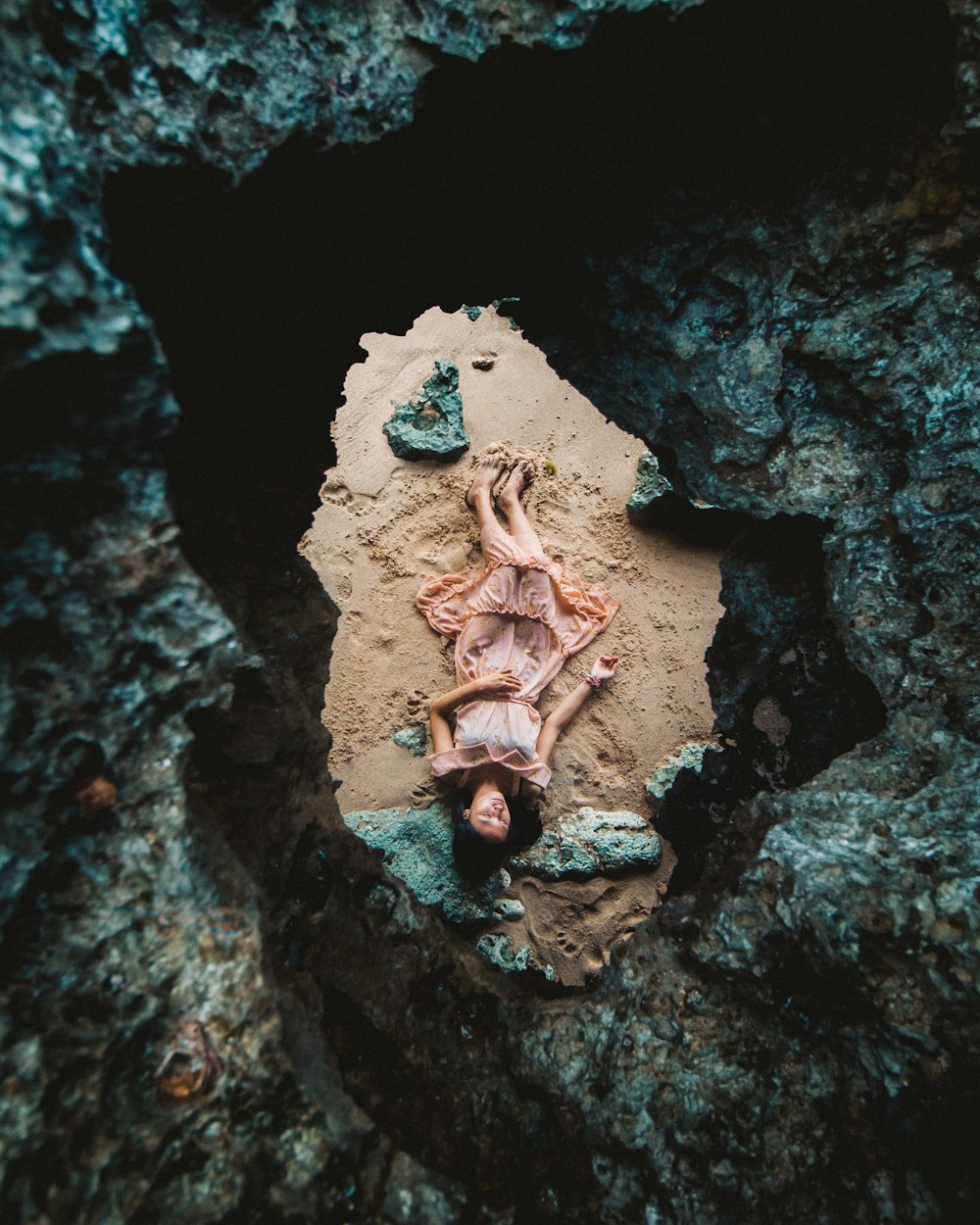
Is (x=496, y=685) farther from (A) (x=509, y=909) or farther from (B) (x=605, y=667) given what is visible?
(A) (x=509, y=909)

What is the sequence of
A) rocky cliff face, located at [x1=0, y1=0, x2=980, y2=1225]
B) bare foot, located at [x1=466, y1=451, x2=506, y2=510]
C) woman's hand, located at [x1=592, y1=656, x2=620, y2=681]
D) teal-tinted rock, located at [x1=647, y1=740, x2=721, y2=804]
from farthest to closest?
bare foot, located at [x1=466, y1=451, x2=506, y2=510], woman's hand, located at [x1=592, y1=656, x2=620, y2=681], teal-tinted rock, located at [x1=647, y1=740, x2=721, y2=804], rocky cliff face, located at [x1=0, y1=0, x2=980, y2=1225]

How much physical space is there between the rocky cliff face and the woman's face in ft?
6.49

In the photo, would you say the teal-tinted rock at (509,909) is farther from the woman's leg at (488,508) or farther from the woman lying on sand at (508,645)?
the woman's leg at (488,508)

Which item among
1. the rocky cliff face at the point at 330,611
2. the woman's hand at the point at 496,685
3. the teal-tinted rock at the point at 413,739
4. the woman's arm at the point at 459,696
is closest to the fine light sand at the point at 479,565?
the teal-tinted rock at the point at 413,739

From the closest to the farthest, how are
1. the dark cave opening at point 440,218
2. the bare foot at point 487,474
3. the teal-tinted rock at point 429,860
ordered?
the dark cave opening at point 440,218
the teal-tinted rock at point 429,860
the bare foot at point 487,474

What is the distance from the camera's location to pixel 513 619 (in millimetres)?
4457

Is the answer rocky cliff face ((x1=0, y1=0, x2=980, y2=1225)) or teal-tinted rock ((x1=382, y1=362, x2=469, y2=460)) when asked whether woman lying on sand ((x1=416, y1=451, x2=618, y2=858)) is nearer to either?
teal-tinted rock ((x1=382, y1=362, x2=469, y2=460))

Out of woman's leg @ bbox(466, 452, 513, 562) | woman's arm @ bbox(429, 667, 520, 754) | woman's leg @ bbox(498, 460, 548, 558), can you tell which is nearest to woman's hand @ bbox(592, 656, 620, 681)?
woman's arm @ bbox(429, 667, 520, 754)

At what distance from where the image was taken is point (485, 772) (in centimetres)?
407

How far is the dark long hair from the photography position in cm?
388

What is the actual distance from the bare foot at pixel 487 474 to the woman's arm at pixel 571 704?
1372 mm

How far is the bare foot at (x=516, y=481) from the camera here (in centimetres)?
455

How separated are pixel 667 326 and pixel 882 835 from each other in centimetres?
138

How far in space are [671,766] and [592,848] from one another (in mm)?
691
